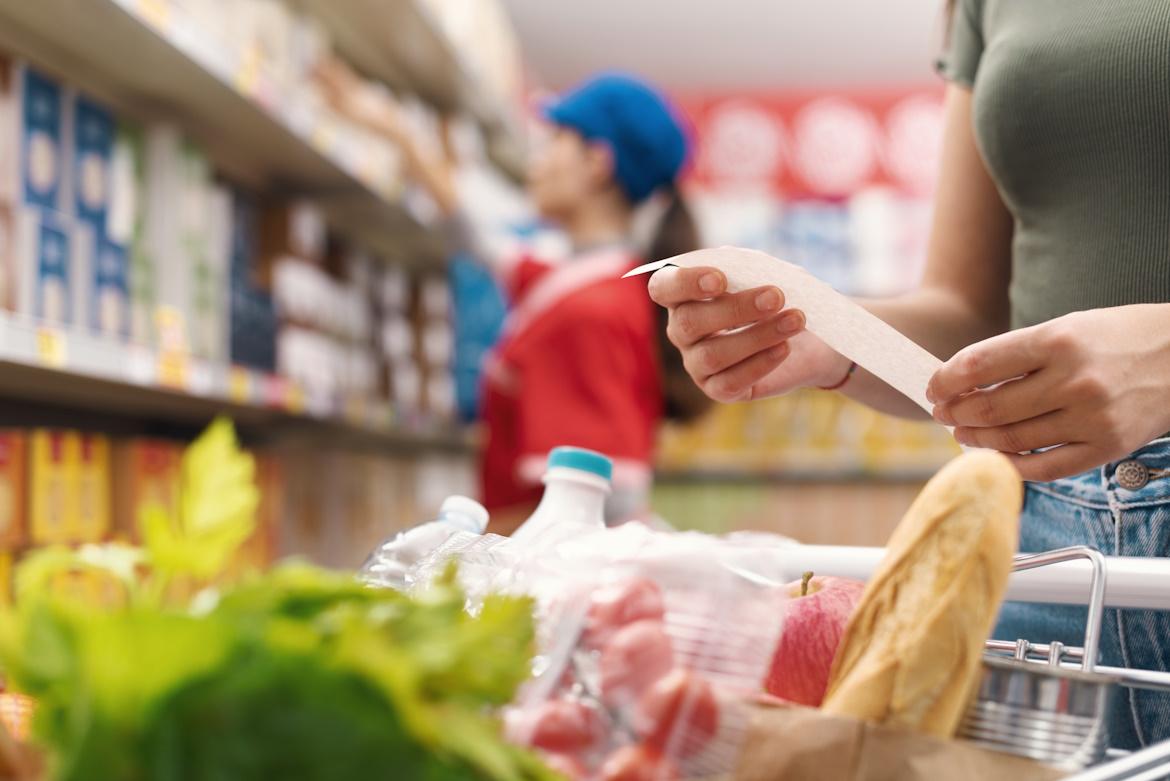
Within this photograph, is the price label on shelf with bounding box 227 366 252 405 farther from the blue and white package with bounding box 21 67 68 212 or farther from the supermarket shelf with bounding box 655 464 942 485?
the supermarket shelf with bounding box 655 464 942 485

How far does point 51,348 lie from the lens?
161 cm

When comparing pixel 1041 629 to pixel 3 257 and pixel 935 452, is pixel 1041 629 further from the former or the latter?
pixel 935 452

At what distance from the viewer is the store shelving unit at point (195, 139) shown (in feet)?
5.78

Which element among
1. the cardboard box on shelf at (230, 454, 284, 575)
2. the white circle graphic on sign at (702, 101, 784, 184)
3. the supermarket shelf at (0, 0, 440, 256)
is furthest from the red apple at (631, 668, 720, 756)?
the white circle graphic on sign at (702, 101, 784, 184)

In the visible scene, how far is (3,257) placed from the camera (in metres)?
1.59

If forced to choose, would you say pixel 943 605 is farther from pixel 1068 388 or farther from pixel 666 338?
pixel 666 338

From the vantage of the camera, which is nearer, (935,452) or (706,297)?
(706,297)

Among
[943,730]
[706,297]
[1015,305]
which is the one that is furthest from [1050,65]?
[943,730]

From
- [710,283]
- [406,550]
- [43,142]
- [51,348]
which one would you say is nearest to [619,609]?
[406,550]

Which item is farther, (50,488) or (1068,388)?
(50,488)

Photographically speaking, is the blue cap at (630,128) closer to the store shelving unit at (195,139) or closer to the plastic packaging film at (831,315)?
the store shelving unit at (195,139)

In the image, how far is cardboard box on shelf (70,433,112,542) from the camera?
1874 mm

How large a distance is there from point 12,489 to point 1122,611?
57.5 inches

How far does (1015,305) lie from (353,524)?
2.35 metres
